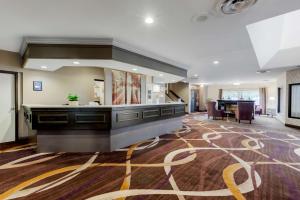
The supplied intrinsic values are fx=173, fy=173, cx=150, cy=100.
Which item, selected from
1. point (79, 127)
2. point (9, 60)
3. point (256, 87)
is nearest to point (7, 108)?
point (9, 60)

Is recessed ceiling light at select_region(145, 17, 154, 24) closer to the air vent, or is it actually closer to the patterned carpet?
the air vent

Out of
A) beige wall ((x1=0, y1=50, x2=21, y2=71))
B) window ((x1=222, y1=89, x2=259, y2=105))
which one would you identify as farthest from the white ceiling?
window ((x1=222, y1=89, x2=259, y2=105))

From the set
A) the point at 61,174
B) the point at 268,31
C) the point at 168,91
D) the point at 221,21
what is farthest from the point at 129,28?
the point at 168,91

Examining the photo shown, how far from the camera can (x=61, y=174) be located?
108 inches

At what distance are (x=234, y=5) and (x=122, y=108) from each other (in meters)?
2.90

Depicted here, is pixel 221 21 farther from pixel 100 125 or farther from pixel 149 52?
pixel 100 125

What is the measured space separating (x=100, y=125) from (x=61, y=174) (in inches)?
49.8

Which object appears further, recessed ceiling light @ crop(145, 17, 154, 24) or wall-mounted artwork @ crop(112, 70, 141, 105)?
wall-mounted artwork @ crop(112, 70, 141, 105)

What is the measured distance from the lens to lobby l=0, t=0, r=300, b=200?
2.41 m

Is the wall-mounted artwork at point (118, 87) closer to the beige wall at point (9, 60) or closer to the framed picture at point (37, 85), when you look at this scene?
the framed picture at point (37, 85)

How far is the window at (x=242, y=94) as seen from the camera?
14391mm

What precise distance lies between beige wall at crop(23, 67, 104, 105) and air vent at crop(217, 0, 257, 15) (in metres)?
5.02

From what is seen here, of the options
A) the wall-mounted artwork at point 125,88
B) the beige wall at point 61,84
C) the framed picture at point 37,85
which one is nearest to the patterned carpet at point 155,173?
the beige wall at point 61,84

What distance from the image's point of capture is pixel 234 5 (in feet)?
7.72
